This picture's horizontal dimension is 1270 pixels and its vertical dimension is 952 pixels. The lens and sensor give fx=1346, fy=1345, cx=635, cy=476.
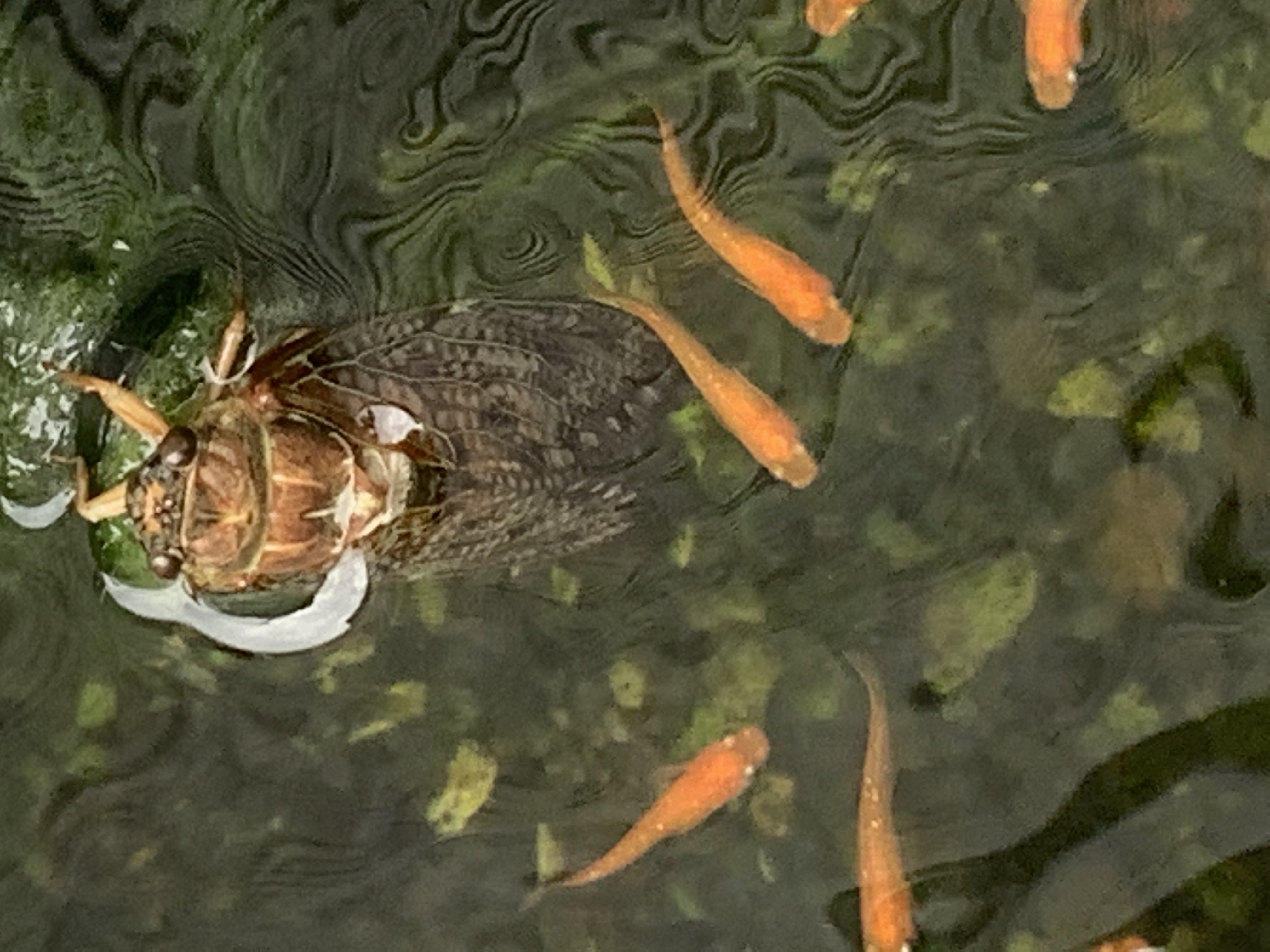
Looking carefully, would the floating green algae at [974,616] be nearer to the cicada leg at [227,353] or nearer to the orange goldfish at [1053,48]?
the orange goldfish at [1053,48]

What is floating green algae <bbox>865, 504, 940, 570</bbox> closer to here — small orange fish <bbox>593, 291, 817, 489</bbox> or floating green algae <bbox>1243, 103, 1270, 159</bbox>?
small orange fish <bbox>593, 291, 817, 489</bbox>

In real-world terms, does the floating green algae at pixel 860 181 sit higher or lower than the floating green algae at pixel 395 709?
higher

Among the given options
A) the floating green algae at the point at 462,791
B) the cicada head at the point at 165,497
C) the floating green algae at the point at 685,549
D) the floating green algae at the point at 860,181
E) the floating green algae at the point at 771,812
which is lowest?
the floating green algae at the point at 462,791

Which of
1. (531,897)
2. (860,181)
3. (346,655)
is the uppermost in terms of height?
(860,181)

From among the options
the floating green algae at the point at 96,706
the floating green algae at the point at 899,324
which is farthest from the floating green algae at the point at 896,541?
the floating green algae at the point at 96,706

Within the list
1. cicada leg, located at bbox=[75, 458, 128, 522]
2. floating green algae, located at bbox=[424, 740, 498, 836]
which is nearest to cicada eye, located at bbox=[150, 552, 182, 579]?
cicada leg, located at bbox=[75, 458, 128, 522]

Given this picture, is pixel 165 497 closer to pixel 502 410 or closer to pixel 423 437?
pixel 423 437

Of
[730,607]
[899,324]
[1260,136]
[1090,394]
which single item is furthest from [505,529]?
[1260,136]
